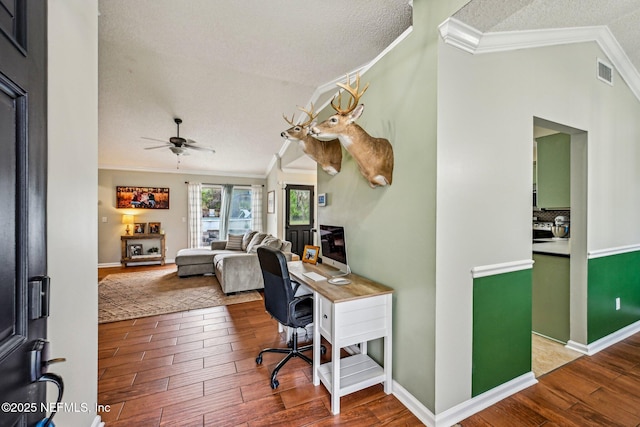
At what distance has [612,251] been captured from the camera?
8.50ft

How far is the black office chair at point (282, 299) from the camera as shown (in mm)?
2018

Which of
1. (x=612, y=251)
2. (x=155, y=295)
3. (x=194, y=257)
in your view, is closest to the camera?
(x=612, y=251)

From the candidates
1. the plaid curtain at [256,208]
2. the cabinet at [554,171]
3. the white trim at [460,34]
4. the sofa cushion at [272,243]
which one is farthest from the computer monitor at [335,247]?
the plaid curtain at [256,208]

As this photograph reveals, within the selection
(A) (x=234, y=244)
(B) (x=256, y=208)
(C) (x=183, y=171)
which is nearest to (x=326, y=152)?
(A) (x=234, y=244)

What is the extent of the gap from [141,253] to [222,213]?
2.18m

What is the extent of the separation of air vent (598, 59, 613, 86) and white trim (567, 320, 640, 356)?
2498 mm

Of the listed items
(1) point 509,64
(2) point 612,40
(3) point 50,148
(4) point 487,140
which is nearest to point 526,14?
(1) point 509,64

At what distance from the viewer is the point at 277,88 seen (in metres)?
4.18

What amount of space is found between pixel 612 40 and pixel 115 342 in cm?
566

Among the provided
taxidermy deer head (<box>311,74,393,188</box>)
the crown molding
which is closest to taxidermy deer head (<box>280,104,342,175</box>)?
taxidermy deer head (<box>311,74,393,188</box>)

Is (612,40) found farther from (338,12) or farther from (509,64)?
(338,12)

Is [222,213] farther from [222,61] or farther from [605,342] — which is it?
[605,342]

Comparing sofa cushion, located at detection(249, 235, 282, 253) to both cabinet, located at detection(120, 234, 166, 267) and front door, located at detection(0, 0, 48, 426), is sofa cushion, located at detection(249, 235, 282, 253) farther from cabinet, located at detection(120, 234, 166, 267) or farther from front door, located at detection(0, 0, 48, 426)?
front door, located at detection(0, 0, 48, 426)

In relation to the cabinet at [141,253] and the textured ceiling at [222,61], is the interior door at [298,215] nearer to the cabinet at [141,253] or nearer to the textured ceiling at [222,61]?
the textured ceiling at [222,61]
